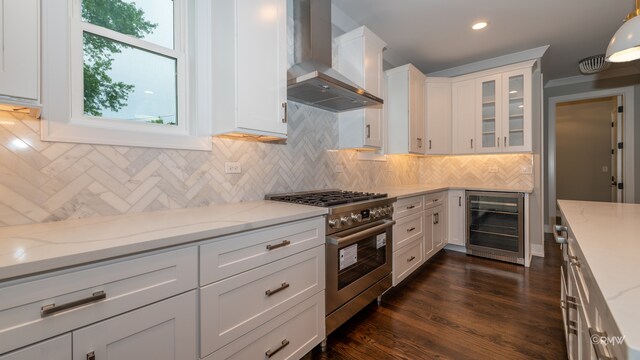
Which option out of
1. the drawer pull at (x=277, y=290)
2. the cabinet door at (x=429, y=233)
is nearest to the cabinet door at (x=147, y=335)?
the drawer pull at (x=277, y=290)

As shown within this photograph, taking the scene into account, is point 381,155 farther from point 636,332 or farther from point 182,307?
point 636,332

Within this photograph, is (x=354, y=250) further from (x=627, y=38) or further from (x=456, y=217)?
(x=456, y=217)

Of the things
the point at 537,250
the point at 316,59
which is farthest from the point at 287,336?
the point at 537,250

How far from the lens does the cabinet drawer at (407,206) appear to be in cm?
254

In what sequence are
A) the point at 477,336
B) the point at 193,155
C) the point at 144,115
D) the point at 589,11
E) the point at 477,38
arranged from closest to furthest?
1. the point at 144,115
2. the point at 193,155
3. the point at 477,336
4. the point at 589,11
5. the point at 477,38

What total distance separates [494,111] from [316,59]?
113 inches

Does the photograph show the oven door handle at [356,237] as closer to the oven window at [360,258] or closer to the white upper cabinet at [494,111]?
the oven window at [360,258]

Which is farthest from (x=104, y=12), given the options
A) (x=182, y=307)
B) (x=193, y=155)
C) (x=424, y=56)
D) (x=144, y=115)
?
(x=424, y=56)

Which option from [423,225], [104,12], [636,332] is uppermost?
[104,12]

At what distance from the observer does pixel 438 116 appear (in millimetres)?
4078

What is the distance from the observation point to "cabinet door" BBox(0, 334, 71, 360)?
0.74m

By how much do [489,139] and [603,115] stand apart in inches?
160

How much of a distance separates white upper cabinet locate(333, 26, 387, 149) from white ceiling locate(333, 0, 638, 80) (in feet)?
0.99

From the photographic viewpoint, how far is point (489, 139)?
385 centimetres
